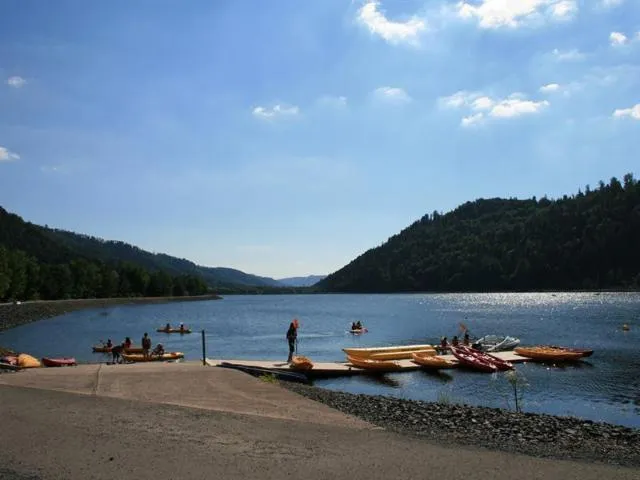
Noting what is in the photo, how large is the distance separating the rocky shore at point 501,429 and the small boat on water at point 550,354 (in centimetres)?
2230

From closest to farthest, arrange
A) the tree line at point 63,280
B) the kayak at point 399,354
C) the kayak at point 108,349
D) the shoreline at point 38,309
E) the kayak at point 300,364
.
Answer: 1. the kayak at point 300,364
2. the kayak at point 399,354
3. the kayak at point 108,349
4. the shoreline at point 38,309
5. the tree line at point 63,280

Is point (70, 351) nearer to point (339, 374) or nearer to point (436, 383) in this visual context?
point (339, 374)

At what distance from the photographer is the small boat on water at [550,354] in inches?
1636

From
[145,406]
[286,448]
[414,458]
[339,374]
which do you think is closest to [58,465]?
[286,448]

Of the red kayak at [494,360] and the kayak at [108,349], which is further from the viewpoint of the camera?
the kayak at [108,349]

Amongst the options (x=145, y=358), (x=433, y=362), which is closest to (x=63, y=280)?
(x=145, y=358)

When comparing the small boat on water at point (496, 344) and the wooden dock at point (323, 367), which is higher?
the wooden dock at point (323, 367)

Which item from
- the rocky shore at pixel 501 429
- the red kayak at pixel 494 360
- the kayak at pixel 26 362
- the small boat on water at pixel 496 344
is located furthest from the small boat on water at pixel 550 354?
the kayak at pixel 26 362

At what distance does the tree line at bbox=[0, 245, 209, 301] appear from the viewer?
12606cm

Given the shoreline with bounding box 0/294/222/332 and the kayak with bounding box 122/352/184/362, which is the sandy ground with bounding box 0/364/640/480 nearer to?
the kayak with bounding box 122/352/184/362

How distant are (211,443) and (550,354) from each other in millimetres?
35569

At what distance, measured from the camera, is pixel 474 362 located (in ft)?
123

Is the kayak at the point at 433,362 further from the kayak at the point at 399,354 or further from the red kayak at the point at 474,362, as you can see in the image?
the kayak at the point at 399,354

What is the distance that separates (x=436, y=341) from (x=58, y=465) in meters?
54.7
